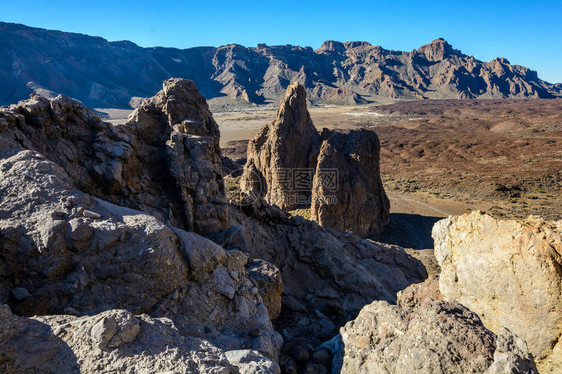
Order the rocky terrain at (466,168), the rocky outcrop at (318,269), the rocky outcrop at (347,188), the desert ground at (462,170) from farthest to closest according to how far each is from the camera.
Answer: the rocky terrain at (466,168), the desert ground at (462,170), the rocky outcrop at (347,188), the rocky outcrop at (318,269)

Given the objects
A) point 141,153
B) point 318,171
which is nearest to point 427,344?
point 141,153

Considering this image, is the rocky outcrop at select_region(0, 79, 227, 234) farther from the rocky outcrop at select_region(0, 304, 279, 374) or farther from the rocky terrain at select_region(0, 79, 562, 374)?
the rocky outcrop at select_region(0, 304, 279, 374)

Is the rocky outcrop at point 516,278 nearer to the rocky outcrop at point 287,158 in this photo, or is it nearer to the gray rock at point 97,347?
the gray rock at point 97,347

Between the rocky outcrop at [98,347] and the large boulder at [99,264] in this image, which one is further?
the large boulder at [99,264]

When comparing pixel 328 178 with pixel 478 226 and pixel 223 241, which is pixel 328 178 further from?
pixel 478 226

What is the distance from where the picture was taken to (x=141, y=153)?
9219mm

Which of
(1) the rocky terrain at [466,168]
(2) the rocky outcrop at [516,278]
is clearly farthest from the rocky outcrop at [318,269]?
(1) the rocky terrain at [466,168]

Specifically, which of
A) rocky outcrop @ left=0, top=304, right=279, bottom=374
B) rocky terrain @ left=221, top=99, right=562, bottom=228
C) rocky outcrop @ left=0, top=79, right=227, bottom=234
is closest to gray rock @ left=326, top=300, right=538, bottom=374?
rocky outcrop @ left=0, top=304, right=279, bottom=374

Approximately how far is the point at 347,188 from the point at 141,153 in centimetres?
1608

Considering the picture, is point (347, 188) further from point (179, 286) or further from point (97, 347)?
point (97, 347)

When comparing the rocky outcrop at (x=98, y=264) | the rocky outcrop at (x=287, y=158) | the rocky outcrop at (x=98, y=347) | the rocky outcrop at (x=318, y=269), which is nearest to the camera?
the rocky outcrop at (x=98, y=347)

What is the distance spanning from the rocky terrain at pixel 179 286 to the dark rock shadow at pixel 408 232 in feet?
51.7

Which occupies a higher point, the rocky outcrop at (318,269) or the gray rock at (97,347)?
the gray rock at (97,347)

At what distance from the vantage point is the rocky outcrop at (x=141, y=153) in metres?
7.29
